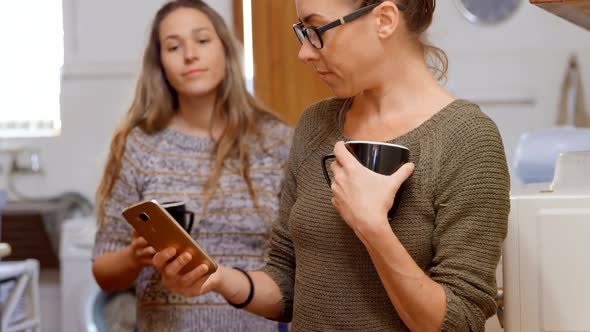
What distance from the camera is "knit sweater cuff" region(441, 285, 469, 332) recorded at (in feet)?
3.56

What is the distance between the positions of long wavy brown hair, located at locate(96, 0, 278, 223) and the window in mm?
2426

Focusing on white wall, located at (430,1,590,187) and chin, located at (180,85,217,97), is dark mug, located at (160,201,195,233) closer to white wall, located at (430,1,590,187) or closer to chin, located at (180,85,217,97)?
chin, located at (180,85,217,97)

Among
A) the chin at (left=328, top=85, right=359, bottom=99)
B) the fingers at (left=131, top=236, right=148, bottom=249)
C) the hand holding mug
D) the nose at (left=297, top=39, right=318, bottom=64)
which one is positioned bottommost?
the fingers at (left=131, top=236, right=148, bottom=249)

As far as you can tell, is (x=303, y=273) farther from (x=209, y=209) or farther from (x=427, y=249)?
(x=209, y=209)

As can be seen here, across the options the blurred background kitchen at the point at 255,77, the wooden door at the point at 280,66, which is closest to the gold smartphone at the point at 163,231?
the blurred background kitchen at the point at 255,77

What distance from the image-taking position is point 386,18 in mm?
1168

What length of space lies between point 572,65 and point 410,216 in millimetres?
3171

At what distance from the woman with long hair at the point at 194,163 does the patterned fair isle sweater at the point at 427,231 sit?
0.53 metres

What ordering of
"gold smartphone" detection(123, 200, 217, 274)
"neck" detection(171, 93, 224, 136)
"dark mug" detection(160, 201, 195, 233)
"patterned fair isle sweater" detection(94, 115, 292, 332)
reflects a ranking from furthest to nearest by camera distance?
"neck" detection(171, 93, 224, 136), "patterned fair isle sweater" detection(94, 115, 292, 332), "dark mug" detection(160, 201, 195, 233), "gold smartphone" detection(123, 200, 217, 274)

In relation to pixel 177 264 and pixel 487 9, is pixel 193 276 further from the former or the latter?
pixel 487 9

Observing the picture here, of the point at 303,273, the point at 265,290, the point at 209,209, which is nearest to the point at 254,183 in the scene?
the point at 209,209

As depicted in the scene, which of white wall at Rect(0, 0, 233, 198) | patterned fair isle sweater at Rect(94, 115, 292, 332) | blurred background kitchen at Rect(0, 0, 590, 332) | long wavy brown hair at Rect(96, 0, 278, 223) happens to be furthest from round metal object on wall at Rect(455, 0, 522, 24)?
patterned fair isle sweater at Rect(94, 115, 292, 332)

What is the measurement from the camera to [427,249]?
1.15 m

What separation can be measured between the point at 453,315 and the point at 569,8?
458 mm
